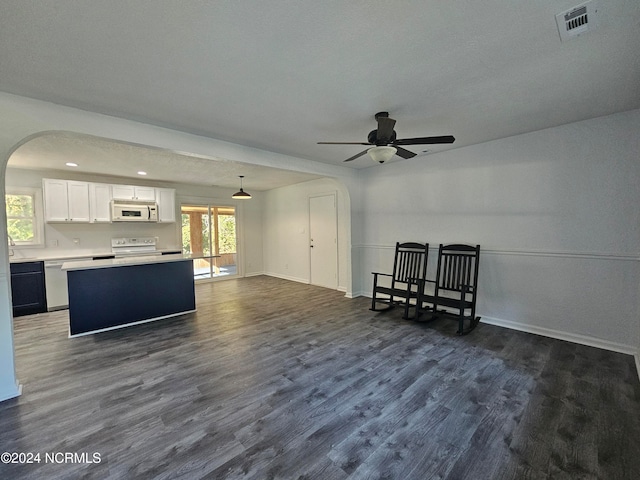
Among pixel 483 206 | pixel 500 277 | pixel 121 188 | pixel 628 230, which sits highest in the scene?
pixel 121 188

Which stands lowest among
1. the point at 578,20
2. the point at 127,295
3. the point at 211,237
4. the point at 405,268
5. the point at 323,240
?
the point at 127,295

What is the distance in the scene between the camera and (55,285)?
463 centimetres

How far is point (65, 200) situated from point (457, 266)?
6.76 meters

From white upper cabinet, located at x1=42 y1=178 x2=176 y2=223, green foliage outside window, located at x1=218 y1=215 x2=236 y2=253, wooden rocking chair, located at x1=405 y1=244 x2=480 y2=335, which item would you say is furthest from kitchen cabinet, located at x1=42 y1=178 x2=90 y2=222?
wooden rocking chair, located at x1=405 y1=244 x2=480 y2=335

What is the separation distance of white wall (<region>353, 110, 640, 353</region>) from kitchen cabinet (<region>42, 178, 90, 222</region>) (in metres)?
6.08

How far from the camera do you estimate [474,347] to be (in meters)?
2.99

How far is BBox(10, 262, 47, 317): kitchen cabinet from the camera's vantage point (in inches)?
169

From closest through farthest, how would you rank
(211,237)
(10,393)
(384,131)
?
(10,393) → (384,131) → (211,237)

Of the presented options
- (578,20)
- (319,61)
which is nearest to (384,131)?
(319,61)

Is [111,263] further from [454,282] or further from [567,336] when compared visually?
[567,336]

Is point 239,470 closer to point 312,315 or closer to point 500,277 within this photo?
point 312,315

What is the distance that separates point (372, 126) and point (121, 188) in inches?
205

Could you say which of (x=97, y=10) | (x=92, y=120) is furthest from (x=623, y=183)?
(x=92, y=120)

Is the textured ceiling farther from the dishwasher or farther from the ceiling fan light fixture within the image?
the dishwasher
